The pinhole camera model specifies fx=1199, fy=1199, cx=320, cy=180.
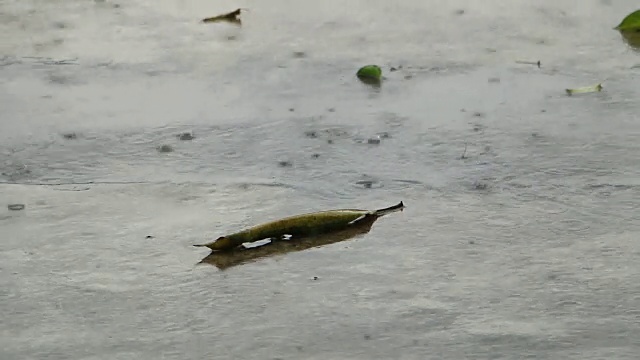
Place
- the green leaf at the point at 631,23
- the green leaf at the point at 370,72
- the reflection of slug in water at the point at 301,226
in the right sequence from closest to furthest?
the reflection of slug in water at the point at 301,226
the green leaf at the point at 370,72
the green leaf at the point at 631,23

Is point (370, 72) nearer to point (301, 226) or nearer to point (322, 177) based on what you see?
point (322, 177)

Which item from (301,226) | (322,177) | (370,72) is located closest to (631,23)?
(370,72)

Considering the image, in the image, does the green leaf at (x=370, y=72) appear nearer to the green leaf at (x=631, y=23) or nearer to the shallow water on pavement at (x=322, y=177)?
the shallow water on pavement at (x=322, y=177)

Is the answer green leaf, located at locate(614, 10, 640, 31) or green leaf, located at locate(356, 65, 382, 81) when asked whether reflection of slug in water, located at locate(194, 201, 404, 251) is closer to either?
green leaf, located at locate(356, 65, 382, 81)

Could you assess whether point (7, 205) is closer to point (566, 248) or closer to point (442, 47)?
point (566, 248)

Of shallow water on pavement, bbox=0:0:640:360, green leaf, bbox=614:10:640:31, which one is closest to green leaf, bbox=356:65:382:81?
shallow water on pavement, bbox=0:0:640:360

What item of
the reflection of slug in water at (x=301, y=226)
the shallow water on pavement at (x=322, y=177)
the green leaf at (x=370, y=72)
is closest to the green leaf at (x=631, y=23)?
the shallow water on pavement at (x=322, y=177)

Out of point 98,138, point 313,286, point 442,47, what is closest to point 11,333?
Answer: point 313,286

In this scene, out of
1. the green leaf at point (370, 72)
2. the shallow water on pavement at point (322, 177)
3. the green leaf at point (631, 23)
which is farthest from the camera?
the green leaf at point (631, 23)
